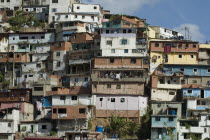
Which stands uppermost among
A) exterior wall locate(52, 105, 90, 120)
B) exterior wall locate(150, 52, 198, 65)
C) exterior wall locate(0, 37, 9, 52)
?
exterior wall locate(0, 37, 9, 52)

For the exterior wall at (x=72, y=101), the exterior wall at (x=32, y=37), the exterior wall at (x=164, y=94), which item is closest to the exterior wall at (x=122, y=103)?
the exterior wall at (x=72, y=101)

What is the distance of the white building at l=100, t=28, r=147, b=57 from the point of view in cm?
6322

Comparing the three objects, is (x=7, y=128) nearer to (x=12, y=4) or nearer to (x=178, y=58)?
(x=178, y=58)

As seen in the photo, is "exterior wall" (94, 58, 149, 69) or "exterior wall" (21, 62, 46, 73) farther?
"exterior wall" (21, 62, 46, 73)

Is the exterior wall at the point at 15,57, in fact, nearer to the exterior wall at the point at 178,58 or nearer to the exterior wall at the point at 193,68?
the exterior wall at the point at 178,58

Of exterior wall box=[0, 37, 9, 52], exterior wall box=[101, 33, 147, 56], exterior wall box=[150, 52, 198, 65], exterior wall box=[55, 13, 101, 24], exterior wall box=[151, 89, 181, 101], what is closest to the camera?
exterior wall box=[151, 89, 181, 101]

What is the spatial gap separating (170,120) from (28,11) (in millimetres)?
34861

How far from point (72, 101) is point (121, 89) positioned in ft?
16.9

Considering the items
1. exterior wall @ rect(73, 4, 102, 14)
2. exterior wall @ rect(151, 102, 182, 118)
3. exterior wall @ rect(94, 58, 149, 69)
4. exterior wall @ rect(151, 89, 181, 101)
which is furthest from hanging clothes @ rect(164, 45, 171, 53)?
exterior wall @ rect(73, 4, 102, 14)

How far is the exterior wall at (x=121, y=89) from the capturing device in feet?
186

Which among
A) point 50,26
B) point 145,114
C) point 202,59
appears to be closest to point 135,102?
point 145,114

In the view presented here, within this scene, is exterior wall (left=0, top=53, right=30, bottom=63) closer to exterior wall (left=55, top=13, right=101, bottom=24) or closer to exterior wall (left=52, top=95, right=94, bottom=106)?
exterior wall (left=55, top=13, right=101, bottom=24)

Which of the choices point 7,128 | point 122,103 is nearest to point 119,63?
point 122,103

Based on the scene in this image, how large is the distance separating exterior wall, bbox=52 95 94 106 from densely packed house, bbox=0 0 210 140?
10 mm
